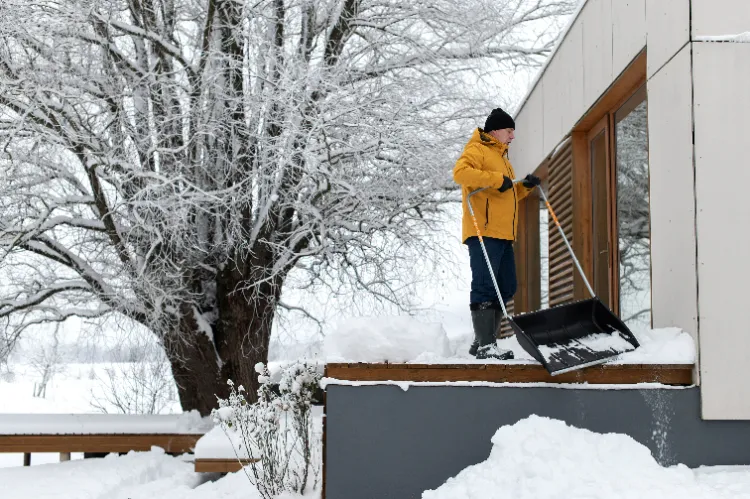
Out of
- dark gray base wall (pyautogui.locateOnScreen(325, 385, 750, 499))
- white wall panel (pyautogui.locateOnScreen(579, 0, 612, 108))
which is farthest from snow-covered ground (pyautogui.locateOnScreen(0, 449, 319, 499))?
white wall panel (pyautogui.locateOnScreen(579, 0, 612, 108))

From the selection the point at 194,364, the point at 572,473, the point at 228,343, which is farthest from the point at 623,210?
the point at 194,364

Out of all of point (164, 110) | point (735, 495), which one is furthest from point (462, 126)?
point (735, 495)

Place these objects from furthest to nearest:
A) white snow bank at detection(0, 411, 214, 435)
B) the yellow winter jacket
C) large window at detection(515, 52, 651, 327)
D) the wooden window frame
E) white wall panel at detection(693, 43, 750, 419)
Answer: white snow bank at detection(0, 411, 214, 435)
the wooden window frame
large window at detection(515, 52, 651, 327)
the yellow winter jacket
white wall panel at detection(693, 43, 750, 419)

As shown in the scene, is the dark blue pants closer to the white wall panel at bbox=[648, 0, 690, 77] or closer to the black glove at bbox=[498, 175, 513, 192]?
the black glove at bbox=[498, 175, 513, 192]

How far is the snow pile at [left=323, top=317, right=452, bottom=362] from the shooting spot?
4297 mm

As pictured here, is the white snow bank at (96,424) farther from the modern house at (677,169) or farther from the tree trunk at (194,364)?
the modern house at (677,169)

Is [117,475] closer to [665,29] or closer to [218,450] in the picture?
[218,450]

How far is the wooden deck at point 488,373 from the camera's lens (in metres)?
4.16

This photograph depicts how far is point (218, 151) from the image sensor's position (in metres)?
8.06

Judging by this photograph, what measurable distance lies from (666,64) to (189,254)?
5363 mm

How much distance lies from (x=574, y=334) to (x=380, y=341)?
1040mm

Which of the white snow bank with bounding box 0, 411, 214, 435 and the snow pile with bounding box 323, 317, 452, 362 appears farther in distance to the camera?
the white snow bank with bounding box 0, 411, 214, 435

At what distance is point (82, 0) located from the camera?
7898 millimetres

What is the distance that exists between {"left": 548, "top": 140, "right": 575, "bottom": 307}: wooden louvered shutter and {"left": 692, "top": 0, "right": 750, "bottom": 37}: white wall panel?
278 cm
